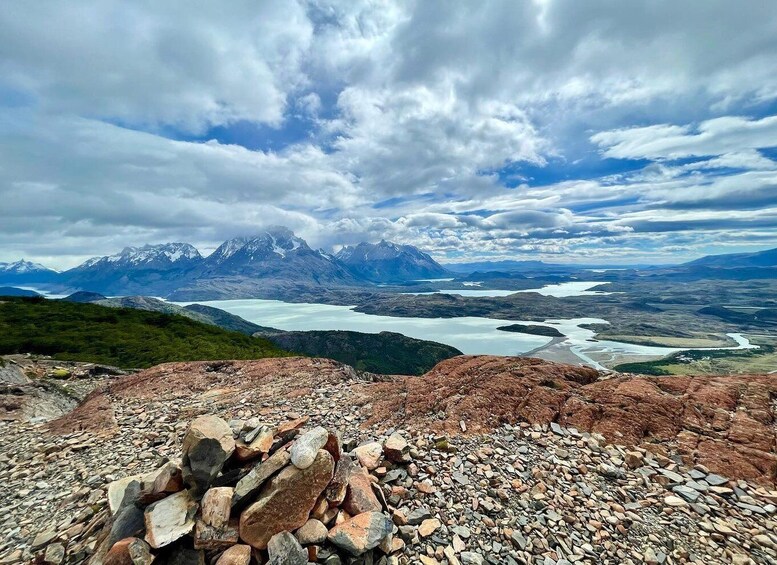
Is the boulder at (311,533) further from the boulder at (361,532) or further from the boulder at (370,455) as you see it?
the boulder at (370,455)

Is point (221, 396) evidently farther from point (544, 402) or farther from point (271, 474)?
point (544, 402)

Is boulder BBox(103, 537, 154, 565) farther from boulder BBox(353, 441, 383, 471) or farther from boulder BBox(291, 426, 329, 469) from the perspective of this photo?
boulder BBox(353, 441, 383, 471)

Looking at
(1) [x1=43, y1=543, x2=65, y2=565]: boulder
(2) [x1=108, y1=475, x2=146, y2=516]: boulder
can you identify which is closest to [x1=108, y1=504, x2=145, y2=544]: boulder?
(2) [x1=108, y1=475, x2=146, y2=516]: boulder

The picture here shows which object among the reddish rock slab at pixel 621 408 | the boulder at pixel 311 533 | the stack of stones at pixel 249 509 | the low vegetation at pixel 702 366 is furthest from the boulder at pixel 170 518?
the low vegetation at pixel 702 366

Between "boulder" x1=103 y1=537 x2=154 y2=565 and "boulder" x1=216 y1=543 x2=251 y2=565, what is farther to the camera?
"boulder" x1=216 y1=543 x2=251 y2=565

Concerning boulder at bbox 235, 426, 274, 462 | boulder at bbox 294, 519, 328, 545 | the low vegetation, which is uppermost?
boulder at bbox 235, 426, 274, 462

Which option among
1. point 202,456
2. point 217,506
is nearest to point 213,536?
point 217,506

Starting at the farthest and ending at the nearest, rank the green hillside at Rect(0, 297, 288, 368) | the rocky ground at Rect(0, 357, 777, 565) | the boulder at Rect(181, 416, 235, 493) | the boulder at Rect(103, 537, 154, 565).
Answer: the green hillside at Rect(0, 297, 288, 368) → the boulder at Rect(181, 416, 235, 493) → the rocky ground at Rect(0, 357, 777, 565) → the boulder at Rect(103, 537, 154, 565)
